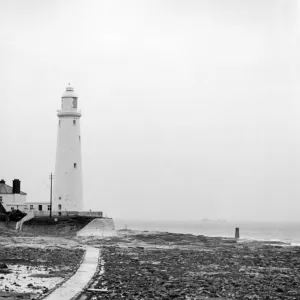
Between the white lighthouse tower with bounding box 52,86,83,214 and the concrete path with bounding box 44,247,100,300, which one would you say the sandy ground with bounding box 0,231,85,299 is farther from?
the white lighthouse tower with bounding box 52,86,83,214

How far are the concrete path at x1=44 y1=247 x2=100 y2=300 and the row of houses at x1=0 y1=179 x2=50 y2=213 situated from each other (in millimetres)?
36556

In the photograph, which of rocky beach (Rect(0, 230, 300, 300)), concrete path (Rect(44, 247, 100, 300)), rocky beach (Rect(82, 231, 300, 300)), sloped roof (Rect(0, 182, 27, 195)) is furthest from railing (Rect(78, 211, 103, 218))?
concrete path (Rect(44, 247, 100, 300))

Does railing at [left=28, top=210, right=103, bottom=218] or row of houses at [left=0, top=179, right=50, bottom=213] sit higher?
row of houses at [left=0, top=179, right=50, bottom=213]

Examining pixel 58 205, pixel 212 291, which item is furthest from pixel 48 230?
pixel 212 291

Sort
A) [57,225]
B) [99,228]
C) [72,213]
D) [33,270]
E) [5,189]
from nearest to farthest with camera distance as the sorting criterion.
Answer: [33,270] < [57,225] < [99,228] < [72,213] < [5,189]

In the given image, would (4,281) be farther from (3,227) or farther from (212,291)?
(3,227)

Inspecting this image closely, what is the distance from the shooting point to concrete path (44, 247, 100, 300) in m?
19.1

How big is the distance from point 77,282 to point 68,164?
140 feet

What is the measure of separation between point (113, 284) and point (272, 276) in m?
7.70

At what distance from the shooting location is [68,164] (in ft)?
212

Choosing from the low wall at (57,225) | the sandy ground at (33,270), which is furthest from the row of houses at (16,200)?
the sandy ground at (33,270)

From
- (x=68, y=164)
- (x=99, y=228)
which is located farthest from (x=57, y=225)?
(x=68, y=164)

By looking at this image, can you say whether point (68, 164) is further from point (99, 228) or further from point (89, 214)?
point (99, 228)

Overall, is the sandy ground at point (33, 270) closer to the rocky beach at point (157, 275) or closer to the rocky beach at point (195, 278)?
the rocky beach at point (157, 275)
